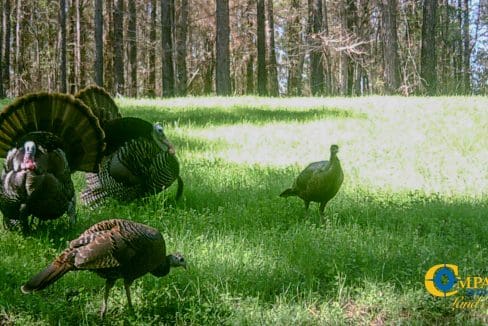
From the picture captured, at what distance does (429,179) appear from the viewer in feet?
26.0

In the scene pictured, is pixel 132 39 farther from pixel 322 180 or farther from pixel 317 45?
pixel 322 180

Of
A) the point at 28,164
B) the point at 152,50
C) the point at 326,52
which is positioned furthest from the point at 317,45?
the point at 28,164

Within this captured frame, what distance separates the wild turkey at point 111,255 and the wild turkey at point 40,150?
4.75ft

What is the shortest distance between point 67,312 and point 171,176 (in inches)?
106

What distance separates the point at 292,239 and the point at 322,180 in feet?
2.58

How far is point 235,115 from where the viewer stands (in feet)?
46.1

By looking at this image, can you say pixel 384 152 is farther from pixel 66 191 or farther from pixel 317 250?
pixel 66 191

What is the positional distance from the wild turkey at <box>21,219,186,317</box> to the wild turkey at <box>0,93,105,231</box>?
145cm

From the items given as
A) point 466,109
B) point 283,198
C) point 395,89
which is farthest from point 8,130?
point 395,89

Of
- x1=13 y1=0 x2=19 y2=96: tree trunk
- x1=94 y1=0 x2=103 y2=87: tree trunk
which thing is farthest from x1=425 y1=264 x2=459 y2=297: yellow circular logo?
x1=13 y1=0 x2=19 y2=96: tree trunk

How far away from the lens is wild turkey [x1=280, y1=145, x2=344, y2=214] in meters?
6.00

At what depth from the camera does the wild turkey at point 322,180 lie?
600cm

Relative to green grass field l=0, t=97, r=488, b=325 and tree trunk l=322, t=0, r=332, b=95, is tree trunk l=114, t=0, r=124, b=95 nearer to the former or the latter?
tree trunk l=322, t=0, r=332, b=95

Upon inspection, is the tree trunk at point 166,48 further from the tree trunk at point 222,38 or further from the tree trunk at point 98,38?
the tree trunk at point 222,38
